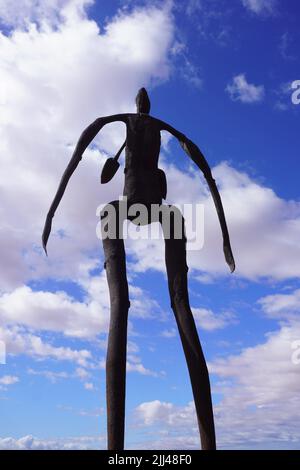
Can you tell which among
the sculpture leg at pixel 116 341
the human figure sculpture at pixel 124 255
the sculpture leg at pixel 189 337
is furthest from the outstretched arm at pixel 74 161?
the sculpture leg at pixel 189 337

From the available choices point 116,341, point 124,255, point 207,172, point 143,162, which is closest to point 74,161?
point 143,162

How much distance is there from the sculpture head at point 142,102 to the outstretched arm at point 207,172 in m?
0.36

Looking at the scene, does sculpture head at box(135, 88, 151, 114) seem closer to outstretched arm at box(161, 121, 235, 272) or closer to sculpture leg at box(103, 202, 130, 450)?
outstretched arm at box(161, 121, 235, 272)

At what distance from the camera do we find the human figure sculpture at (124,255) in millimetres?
6363

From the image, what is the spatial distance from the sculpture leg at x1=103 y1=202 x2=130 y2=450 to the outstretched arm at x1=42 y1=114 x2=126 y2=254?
30.8 inches

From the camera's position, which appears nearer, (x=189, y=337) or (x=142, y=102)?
(x=189, y=337)

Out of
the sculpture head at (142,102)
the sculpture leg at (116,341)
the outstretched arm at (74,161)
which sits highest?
the sculpture head at (142,102)

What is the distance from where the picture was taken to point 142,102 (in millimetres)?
8297

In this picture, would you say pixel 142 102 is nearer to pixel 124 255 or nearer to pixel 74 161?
pixel 74 161

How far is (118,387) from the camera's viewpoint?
6.30m

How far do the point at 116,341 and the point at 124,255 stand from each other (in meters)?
1.14

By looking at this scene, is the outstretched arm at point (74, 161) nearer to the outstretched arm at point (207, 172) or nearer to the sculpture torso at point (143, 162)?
the sculpture torso at point (143, 162)

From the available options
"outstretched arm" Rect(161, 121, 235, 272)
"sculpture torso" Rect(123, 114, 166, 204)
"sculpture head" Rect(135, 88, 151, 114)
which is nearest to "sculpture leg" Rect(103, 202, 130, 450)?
"sculpture torso" Rect(123, 114, 166, 204)
